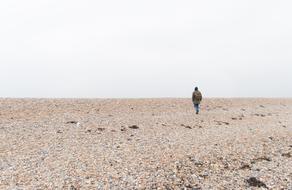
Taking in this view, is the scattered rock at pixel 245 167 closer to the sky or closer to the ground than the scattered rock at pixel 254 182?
closer to the sky

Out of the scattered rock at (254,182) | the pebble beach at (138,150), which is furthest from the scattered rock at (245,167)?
the scattered rock at (254,182)

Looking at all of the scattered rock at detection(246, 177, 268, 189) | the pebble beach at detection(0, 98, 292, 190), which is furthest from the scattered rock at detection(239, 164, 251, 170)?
the scattered rock at detection(246, 177, 268, 189)

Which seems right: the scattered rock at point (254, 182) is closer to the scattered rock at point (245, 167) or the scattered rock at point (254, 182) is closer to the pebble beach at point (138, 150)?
the pebble beach at point (138, 150)

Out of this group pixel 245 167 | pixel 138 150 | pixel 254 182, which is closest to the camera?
pixel 254 182

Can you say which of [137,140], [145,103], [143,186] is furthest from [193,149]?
[145,103]

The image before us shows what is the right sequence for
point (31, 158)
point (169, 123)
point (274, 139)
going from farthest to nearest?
point (169, 123) < point (274, 139) < point (31, 158)

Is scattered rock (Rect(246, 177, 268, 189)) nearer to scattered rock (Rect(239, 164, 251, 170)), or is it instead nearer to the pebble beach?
the pebble beach

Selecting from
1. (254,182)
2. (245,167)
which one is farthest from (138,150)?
(254,182)

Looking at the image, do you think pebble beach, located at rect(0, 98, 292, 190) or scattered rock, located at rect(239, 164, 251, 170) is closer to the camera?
pebble beach, located at rect(0, 98, 292, 190)

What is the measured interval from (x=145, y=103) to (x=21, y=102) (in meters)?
15.9

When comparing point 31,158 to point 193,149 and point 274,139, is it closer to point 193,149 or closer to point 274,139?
point 193,149

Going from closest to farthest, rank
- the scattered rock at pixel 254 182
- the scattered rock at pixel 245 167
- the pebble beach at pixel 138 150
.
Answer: the pebble beach at pixel 138 150 < the scattered rock at pixel 254 182 < the scattered rock at pixel 245 167

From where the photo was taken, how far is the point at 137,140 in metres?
25.4

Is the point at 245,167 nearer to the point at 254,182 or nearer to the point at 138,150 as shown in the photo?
the point at 254,182
